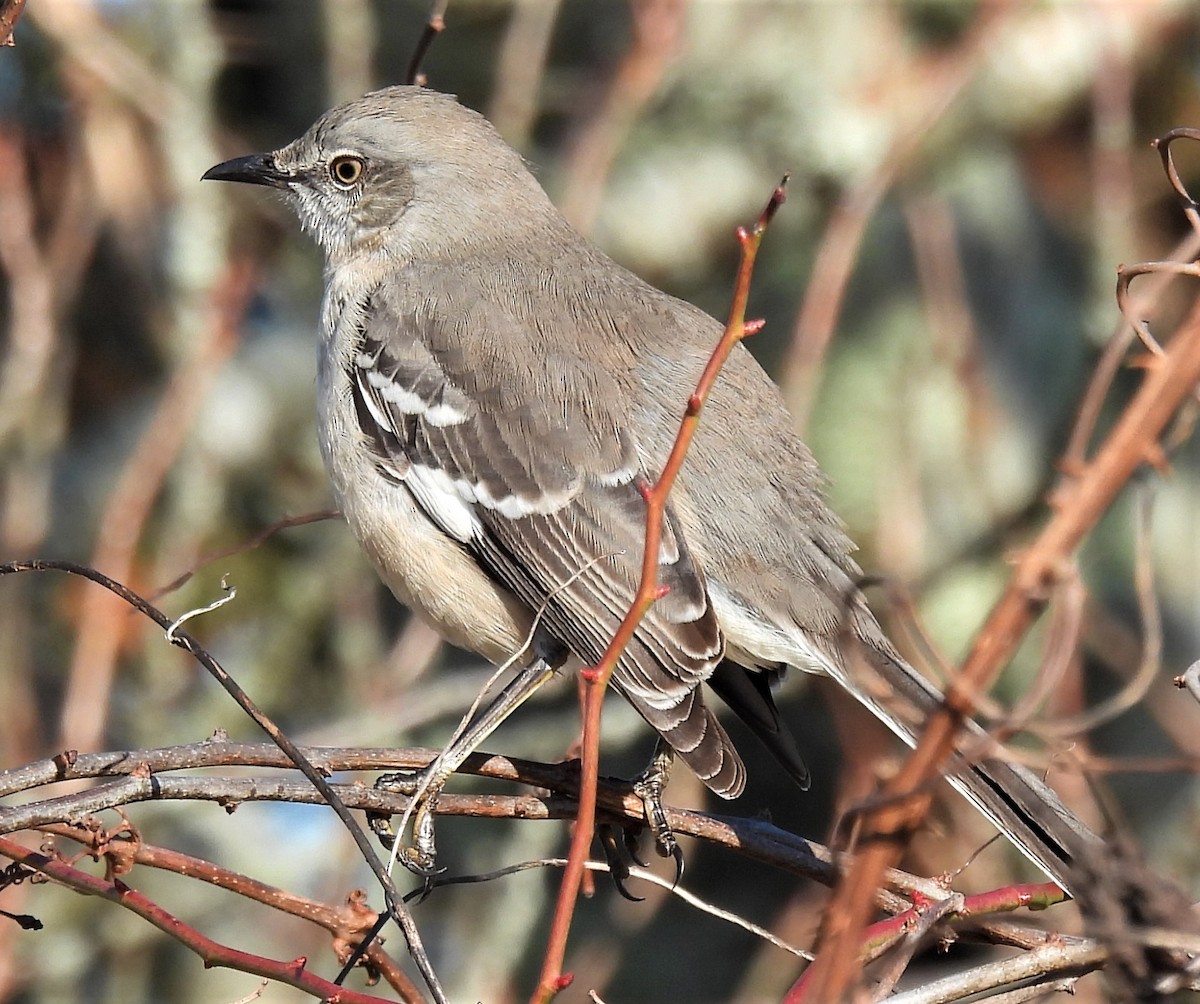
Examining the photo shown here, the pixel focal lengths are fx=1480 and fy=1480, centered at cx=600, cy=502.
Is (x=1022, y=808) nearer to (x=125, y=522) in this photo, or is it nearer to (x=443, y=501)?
(x=443, y=501)

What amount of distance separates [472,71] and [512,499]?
3.55 meters

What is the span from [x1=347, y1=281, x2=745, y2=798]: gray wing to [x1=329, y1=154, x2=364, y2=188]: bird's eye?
72 centimetres

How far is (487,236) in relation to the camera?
4559 mm

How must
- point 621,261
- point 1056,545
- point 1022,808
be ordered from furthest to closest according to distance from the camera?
point 621,261 → point 1022,808 → point 1056,545

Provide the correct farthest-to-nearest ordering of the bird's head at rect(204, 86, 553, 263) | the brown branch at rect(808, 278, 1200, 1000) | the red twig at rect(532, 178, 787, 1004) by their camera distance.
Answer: the bird's head at rect(204, 86, 553, 263) < the red twig at rect(532, 178, 787, 1004) < the brown branch at rect(808, 278, 1200, 1000)

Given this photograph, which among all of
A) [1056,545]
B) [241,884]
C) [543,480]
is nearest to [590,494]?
[543,480]

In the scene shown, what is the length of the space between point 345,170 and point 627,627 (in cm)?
300

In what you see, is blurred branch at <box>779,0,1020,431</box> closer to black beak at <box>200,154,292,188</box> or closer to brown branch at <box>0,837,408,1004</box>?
black beak at <box>200,154,292,188</box>

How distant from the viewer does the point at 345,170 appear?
471 centimetres

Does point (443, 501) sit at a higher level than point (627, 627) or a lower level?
lower

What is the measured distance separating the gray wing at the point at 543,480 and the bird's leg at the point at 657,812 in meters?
0.14

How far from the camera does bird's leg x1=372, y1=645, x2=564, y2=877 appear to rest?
3.18m

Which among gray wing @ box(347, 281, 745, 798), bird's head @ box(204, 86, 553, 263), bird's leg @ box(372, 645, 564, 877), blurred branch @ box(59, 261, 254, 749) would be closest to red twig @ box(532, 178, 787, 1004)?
bird's leg @ box(372, 645, 564, 877)

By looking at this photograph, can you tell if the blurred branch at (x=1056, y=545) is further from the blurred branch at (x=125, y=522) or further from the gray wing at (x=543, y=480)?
the blurred branch at (x=125, y=522)
